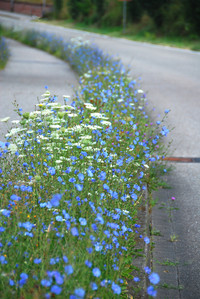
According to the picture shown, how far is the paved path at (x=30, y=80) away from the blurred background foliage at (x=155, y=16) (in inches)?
431

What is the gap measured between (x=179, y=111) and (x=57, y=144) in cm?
518

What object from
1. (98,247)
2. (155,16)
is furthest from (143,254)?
(155,16)

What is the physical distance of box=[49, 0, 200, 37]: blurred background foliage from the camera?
83.3ft

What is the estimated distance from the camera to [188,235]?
4078mm

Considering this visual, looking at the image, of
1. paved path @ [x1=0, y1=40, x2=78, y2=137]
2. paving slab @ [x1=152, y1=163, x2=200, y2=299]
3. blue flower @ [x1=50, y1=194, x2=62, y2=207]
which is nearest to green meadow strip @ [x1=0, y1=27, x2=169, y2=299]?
blue flower @ [x1=50, y1=194, x2=62, y2=207]

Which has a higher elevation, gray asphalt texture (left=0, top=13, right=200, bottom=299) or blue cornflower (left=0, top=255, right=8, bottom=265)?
blue cornflower (left=0, top=255, right=8, bottom=265)

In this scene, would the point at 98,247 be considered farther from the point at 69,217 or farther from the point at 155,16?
the point at 155,16

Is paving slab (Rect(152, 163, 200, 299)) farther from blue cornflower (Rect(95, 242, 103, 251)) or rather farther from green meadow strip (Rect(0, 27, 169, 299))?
blue cornflower (Rect(95, 242, 103, 251))

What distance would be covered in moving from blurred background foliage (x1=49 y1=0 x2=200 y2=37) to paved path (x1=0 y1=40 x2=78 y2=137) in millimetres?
10942

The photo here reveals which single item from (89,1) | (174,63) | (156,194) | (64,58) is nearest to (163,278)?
(156,194)

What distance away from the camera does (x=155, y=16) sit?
29234 millimetres

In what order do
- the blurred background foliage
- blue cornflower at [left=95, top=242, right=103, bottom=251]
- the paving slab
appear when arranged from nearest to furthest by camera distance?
blue cornflower at [left=95, top=242, right=103, bottom=251] < the paving slab < the blurred background foliage

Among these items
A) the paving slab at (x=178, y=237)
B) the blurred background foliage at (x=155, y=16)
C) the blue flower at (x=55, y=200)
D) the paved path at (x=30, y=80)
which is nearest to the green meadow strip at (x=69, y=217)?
the blue flower at (x=55, y=200)

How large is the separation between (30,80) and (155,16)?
19.3 metres
